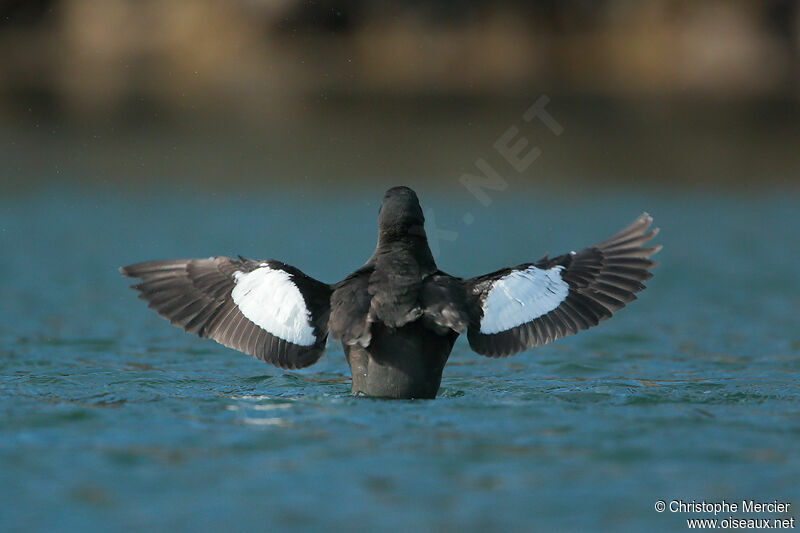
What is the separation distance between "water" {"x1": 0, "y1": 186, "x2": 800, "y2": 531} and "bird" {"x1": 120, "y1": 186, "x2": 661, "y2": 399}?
1.18ft

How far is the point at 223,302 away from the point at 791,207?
1926 centimetres

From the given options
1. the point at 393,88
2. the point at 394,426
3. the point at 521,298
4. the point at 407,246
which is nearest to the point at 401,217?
the point at 407,246

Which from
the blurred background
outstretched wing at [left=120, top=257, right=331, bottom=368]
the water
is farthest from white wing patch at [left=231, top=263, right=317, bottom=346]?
the blurred background

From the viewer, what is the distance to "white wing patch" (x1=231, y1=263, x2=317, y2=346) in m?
8.59

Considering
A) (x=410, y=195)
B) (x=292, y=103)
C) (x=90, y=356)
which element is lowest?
(x=90, y=356)

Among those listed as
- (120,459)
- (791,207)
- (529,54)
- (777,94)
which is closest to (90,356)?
(120,459)

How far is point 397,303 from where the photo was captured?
26.6ft

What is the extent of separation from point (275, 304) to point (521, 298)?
6.12ft

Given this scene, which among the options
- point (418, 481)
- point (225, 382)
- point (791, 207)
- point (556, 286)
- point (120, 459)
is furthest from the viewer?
point (791, 207)

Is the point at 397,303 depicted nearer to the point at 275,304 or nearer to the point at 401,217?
the point at 401,217

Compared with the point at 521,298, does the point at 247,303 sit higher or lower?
lower

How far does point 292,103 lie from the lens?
98.7ft

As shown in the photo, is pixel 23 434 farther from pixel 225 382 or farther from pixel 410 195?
pixel 410 195

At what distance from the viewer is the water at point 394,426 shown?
19.4 ft
